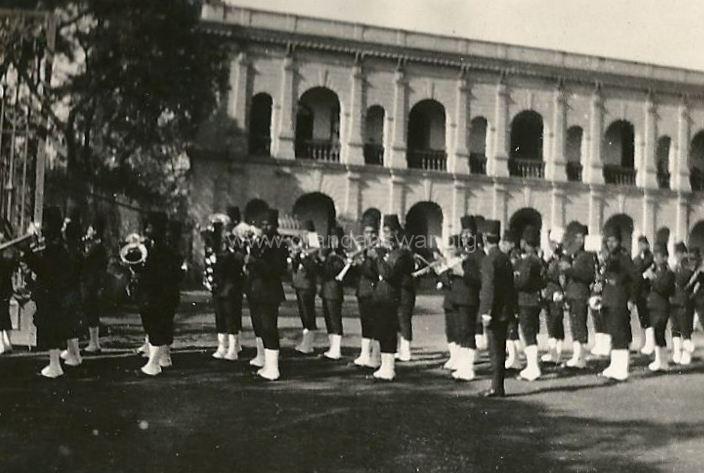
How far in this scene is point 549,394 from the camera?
9.01 metres

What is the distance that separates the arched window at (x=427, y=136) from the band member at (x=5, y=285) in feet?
64.4

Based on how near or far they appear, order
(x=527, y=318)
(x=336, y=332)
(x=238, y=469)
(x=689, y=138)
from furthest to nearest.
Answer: (x=689, y=138) < (x=336, y=332) < (x=527, y=318) < (x=238, y=469)

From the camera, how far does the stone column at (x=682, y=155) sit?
30.3m

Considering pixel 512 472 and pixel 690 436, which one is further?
pixel 690 436

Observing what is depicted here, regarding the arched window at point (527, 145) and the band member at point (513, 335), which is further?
the arched window at point (527, 145)

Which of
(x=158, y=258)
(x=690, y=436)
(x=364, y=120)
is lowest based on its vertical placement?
(x=690, y=436)

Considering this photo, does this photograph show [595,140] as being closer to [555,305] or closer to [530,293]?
[555,305]

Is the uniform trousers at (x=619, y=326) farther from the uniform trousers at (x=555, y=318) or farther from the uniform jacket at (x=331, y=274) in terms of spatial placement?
the uniform jacket at (x=331, y=274)

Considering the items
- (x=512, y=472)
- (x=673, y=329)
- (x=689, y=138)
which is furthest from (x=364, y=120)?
(x=512, y=472)

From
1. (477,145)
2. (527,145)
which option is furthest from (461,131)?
(527,145)

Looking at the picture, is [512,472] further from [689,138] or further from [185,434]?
[689,138]

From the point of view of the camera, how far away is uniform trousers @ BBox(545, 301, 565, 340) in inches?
449

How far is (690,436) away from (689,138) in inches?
1036

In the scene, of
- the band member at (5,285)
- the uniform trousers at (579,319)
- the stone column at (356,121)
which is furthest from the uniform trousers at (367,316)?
the stone column at (356,121)
